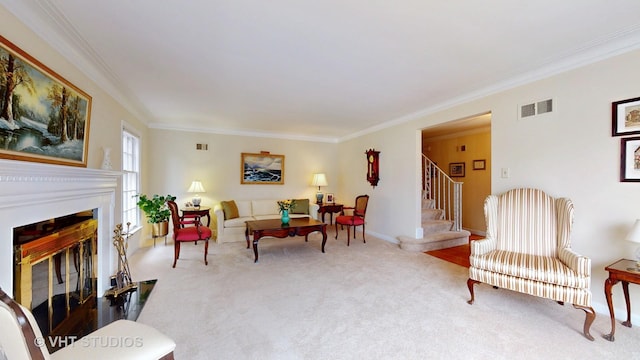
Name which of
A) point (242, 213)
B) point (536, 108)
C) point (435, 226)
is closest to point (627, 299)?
point (536, 108)

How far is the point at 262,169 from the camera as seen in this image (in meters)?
6.20

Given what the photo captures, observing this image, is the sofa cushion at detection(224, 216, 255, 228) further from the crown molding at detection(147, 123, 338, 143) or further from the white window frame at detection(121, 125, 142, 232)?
the crown molding at detection(147, 123, 338, 143)

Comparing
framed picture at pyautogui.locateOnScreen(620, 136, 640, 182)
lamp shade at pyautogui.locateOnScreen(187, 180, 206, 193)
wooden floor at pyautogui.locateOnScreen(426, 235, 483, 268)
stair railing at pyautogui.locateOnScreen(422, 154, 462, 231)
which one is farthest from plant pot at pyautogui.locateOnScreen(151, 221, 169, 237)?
framed picture at pyautogui.locateOnScreen(620, 136, 640, 182)

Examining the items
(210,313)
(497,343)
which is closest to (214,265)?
(210,313)

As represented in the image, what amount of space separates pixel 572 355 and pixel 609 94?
2260 millimetres

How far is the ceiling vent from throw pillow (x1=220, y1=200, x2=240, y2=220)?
4.92 meters

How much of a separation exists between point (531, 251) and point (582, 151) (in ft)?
3.59

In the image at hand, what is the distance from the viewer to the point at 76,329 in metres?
2.07

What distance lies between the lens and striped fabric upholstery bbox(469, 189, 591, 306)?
82.4 inches

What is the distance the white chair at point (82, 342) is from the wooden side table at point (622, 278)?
10.2ft

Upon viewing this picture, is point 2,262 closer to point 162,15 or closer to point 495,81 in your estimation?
point 162,15

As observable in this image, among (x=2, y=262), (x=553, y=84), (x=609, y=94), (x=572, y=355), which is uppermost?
(x=553, y=84)

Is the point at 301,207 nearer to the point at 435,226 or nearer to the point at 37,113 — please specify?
the point at 435,226

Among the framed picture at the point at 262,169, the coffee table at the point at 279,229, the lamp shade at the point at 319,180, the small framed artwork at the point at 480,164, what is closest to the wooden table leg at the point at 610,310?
the coffee table at the point at 279,229
